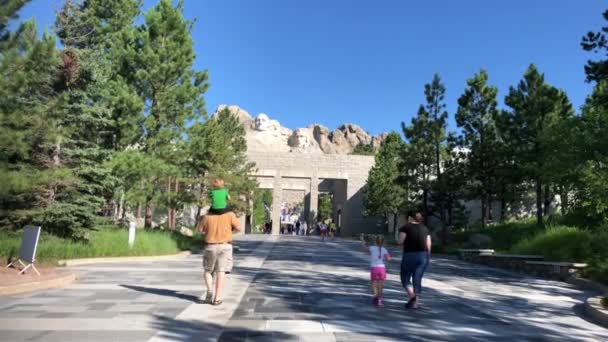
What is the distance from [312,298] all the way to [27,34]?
8396 millimetres

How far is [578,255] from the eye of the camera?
16.0m

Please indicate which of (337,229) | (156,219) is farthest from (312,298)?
(337,229)

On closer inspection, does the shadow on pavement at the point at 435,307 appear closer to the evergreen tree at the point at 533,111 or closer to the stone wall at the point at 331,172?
the evergreen tree at the point at 533,111

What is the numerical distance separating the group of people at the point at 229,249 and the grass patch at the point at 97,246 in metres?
6.41

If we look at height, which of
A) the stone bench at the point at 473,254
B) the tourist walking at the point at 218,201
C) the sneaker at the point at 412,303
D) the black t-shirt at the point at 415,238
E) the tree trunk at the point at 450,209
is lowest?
the sneaker at the point at 412,303

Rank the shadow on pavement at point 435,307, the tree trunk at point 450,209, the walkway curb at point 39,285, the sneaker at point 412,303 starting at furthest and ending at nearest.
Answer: the tree trunk at point 450,209 < the walkway curb at point 39,285 < the sneaker at point 412,303 < the shadow on pavement at point 435,307

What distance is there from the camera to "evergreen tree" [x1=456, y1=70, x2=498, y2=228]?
27469 millimetres

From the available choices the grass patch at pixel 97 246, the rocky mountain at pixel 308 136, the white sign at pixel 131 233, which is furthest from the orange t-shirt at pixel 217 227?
the rocky mountain at pixel 308 136

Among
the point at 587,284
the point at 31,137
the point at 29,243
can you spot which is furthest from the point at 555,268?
the point at 31,137

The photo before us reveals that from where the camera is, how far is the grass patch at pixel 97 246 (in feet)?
42.0

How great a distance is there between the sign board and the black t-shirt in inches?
275

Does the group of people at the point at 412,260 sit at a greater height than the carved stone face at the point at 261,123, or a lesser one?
lesser

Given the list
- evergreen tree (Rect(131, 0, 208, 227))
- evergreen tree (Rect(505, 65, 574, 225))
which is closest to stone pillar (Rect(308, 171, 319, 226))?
evergreen tree (Rect(505, 65, 574, 225))

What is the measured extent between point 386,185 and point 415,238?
36074mm
